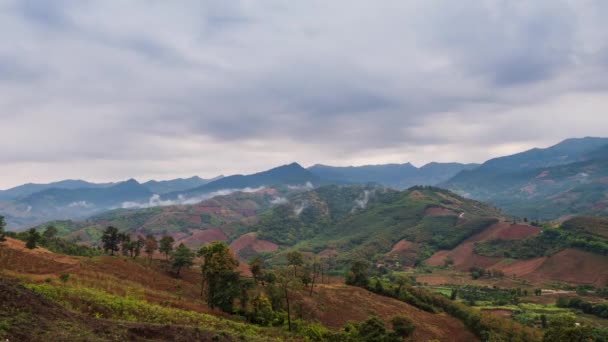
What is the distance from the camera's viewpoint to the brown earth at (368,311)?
97812 mm

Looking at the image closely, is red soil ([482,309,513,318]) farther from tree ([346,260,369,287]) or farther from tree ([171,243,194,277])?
tree ([171,243,194,277])

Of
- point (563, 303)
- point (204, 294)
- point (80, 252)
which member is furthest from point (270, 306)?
point (563, 303)

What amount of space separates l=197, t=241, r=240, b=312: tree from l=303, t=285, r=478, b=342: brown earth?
25174 mm

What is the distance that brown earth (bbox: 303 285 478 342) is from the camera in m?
97.8

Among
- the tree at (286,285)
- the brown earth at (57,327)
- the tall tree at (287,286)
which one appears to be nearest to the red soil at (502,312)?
the tall tree at (287,286)

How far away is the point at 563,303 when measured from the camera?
151375 mm

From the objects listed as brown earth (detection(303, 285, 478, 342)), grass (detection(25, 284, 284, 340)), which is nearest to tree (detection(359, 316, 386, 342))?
grass (detection(25, 284, 284, 340))

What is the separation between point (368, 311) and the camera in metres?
107

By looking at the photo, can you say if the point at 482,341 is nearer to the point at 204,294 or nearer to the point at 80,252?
the point at 204,294

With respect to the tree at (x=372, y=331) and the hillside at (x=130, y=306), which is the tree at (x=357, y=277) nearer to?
the hillside at (x=130, y=306)

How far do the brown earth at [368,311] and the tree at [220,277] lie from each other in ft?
82.6

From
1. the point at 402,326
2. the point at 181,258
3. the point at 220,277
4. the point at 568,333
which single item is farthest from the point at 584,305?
the point at 181,258

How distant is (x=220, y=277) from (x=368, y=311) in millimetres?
46231

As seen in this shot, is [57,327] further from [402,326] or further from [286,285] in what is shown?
[402,326]
